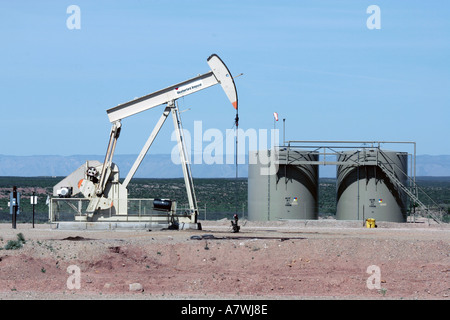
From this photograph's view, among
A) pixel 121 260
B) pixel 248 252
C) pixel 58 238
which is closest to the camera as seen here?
pixel 121 260

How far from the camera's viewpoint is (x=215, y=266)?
25.4 meters

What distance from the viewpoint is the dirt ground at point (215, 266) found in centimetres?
1997

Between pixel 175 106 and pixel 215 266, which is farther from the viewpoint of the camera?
pixel 175 106

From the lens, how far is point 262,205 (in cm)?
4225

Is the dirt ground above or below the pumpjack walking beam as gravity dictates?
below

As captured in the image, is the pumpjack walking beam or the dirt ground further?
the pumpjack walking beam

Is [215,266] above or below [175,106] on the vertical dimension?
below

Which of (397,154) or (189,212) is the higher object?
(397,154)

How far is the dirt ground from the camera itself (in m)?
20.0

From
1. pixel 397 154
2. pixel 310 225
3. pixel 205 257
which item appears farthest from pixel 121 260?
pixel 397 154

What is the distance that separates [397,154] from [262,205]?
7236 mm

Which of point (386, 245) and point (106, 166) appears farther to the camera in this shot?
point (106, 166)
